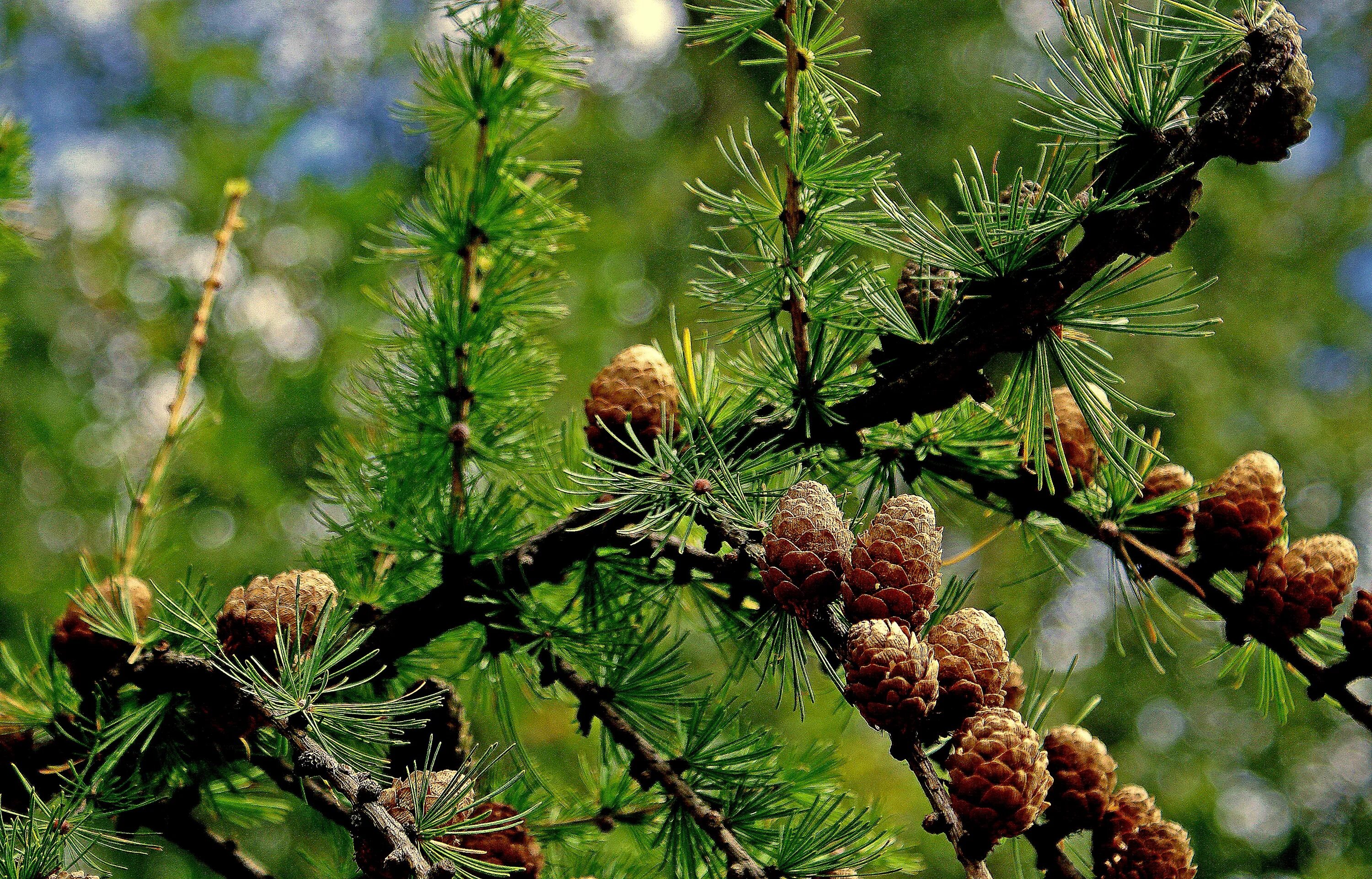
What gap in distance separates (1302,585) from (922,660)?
30 cm

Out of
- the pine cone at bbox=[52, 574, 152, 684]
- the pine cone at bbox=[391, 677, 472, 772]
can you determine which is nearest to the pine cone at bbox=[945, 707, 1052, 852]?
the pine cone at bbox=[391, 677, 472, 772]

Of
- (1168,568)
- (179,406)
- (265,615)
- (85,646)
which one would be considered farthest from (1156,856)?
(179,406)

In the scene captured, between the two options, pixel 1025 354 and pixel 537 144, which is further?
pixel 537 144

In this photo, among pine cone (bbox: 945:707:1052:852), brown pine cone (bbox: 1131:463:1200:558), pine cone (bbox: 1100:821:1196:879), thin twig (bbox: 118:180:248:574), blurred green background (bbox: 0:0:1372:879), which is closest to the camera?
pine cone (bbox: 945:707:1052:852)

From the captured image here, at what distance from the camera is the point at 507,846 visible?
0.56 meters

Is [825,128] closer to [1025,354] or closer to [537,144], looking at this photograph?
[1025,354]

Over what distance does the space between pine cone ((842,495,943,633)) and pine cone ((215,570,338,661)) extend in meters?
0.29

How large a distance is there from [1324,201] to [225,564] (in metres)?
4.50

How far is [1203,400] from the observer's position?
3643 millimetres

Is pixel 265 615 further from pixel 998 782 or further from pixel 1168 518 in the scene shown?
pixel 1168 518

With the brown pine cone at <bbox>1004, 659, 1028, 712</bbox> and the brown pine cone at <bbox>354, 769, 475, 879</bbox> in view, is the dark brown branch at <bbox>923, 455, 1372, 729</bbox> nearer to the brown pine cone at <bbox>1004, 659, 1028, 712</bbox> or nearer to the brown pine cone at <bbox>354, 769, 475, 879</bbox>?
the brown pine cone at <bbox>1004, 659, 1028, 712</bbox>

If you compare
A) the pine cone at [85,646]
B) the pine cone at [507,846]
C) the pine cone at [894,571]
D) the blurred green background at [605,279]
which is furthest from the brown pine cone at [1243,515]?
the blurred green background at [605,279]

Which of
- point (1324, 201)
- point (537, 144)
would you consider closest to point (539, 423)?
point (537, 144)

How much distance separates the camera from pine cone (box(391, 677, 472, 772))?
2.09 ft
